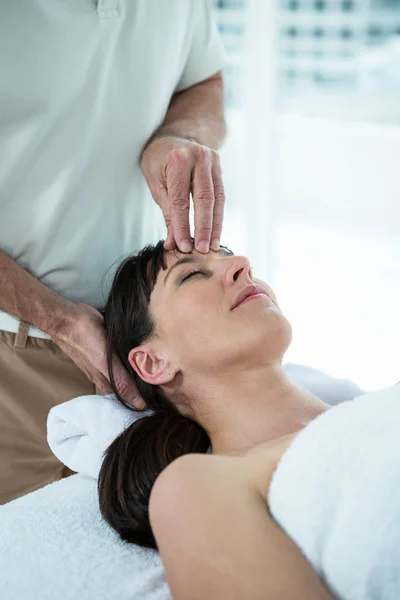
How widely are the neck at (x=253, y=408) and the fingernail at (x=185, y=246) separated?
0.28 meters

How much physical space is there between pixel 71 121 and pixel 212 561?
984 millimetres

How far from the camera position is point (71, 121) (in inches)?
65.5

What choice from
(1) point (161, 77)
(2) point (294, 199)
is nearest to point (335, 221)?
(2) point (294, 199)

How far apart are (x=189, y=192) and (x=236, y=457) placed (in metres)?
0.59

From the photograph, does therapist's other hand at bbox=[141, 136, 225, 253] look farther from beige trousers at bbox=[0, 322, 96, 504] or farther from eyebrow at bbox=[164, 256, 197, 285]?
beige trousers at bbox=[0, 322, 96, 504]

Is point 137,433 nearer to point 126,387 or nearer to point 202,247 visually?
point 126,387

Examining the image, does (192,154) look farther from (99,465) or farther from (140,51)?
(99,465)

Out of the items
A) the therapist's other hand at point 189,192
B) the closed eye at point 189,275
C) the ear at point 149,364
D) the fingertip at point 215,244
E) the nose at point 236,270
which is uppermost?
the therapist's other hand at point 189,192

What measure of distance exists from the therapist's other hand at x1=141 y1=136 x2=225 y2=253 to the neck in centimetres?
28

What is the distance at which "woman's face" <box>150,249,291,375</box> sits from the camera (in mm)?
1514

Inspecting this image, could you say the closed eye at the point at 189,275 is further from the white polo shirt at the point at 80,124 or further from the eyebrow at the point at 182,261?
the white polo shirt at the point at 80,124

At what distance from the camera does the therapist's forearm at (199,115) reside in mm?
1850

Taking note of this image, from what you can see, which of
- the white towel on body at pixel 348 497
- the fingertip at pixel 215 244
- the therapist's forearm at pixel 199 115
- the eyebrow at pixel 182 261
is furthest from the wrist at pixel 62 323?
the white towel on body at pixel 348 497

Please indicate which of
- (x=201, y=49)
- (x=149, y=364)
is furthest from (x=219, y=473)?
(x=201, y=49)
